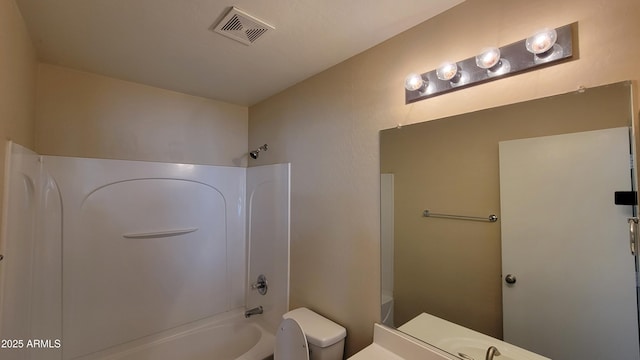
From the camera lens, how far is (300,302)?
1.94 m

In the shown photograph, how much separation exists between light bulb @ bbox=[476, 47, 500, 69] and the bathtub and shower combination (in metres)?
1.49

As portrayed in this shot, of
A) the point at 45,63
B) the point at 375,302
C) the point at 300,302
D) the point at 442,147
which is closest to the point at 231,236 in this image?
the point at 300,302

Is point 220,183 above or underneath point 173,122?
underneath

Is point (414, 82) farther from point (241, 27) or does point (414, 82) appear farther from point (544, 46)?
point (241, 27)

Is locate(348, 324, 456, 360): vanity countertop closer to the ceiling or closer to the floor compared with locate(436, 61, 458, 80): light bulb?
closer to the floor

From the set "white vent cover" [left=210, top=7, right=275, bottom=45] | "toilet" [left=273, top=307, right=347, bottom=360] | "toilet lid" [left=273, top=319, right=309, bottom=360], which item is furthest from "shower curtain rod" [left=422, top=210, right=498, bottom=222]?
"white vent cover" [left=210, top=7, right=275, bottom=45]

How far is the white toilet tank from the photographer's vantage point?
1472mm

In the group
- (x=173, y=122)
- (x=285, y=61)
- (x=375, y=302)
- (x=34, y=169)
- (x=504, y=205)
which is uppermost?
(x=285, y=61)

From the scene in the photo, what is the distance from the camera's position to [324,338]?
1471 millimetres

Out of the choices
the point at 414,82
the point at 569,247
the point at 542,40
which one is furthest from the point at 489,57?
the point at 569,247

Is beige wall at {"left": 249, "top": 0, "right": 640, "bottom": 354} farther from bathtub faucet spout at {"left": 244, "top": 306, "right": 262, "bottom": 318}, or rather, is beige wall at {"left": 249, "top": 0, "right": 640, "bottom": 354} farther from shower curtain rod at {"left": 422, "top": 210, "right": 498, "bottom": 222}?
bathtub faucet spout at {"left": 244, "top": 306, "right": 262, "bottom": 318}

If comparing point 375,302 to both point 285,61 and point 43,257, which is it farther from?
point 43,257

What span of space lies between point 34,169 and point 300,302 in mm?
1935

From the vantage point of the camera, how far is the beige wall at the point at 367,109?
864mm
